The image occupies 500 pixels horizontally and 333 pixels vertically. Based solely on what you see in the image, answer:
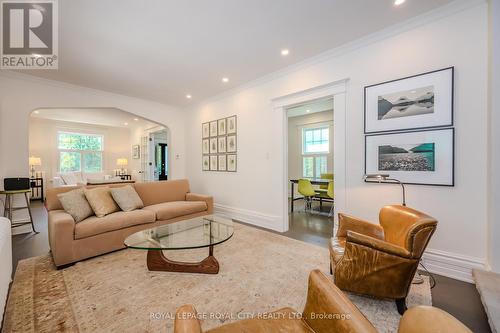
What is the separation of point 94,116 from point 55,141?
1.86 m

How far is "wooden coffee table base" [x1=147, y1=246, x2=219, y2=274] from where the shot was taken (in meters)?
2.22

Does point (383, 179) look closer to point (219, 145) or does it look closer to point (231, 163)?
point (231, 163)

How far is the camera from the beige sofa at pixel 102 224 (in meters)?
2.37

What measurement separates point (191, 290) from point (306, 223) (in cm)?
274

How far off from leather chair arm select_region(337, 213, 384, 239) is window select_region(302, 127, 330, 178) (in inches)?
173

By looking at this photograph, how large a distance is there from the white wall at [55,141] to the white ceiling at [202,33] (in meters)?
4.74

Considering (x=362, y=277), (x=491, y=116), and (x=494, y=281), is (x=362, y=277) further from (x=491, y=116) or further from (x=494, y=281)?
(x=491, y=116)

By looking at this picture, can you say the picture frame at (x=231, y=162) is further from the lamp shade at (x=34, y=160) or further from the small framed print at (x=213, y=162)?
the lamp shade at (x=34, y=160)

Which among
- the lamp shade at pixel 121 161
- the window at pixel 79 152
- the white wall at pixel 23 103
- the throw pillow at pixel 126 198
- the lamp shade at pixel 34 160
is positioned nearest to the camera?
the throw pillow at pixel 126 198

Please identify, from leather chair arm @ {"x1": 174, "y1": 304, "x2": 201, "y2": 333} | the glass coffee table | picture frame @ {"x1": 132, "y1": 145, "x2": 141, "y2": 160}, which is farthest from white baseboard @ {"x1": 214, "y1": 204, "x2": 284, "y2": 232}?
picture frame @ {"x1": 132, "y1": 145, "x2": 141, "y2": 160}

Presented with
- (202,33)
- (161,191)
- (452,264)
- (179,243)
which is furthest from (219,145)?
(452,264)

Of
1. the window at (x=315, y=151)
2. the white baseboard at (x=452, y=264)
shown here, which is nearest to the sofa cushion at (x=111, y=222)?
the white baseboard at (x=452, y=264)

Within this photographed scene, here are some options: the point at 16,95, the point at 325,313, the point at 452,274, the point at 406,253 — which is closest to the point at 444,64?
the point at 406,253

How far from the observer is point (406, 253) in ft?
5.16
